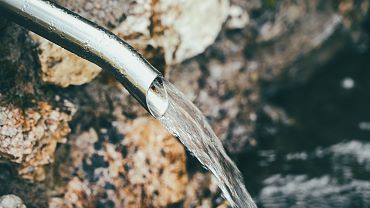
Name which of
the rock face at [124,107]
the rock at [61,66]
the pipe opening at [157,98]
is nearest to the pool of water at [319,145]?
the rock face at [124,107]

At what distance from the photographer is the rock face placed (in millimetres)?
3189

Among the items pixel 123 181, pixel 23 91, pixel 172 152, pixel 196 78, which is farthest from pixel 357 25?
pixel 23 91

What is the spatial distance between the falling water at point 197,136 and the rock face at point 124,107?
1.70 ft

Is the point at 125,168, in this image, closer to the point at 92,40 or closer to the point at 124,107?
the point at 124,107

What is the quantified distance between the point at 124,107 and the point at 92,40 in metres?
1.15

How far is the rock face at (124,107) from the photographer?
3189mm

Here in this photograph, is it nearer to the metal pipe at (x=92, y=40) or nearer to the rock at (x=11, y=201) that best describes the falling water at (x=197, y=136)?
the metal pipe at (x=92, y=40)

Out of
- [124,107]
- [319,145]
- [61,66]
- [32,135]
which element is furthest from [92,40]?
[319,145]

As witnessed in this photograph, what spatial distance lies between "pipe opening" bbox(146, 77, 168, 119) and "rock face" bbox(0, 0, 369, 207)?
2.42ft

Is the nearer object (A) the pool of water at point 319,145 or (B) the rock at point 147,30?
(B) the rock at point 147,30

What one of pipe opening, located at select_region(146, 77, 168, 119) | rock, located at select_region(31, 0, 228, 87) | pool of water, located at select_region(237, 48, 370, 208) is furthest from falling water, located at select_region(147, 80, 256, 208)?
pool of water, located at select_region(237, 48, 370, 208)

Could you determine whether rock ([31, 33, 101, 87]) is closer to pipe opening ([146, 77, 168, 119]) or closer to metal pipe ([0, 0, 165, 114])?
metal pipe ([0, 0, 165, 114])

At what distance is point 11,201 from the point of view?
10.2 ft

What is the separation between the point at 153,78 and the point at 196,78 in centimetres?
173
